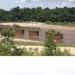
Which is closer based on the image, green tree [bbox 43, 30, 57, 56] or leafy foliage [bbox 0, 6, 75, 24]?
leafy foliage [bbox 0, 6, 75, 24]

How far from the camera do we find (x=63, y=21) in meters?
1.40

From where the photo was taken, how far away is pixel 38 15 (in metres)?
1.31

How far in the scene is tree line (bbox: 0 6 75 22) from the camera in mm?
1297

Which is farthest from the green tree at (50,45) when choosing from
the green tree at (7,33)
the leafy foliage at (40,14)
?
the green tree at (7,33)

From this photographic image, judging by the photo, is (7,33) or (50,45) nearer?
(50,45)

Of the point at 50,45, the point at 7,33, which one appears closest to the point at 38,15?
the point at 50,45

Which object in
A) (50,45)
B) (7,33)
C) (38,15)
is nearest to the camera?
(38,15)

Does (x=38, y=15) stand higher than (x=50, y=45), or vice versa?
(x=38, y=15)

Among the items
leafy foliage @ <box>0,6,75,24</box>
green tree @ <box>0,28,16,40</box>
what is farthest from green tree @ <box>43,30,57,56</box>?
green tree @ <box>0,28,16,40</box>

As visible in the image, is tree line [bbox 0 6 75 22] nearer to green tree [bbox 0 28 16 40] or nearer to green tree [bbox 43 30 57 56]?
green tree [bbox 43 30 57 56]

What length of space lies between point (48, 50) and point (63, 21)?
0.36 metres

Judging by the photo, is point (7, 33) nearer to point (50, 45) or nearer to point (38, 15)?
point (50, 45)

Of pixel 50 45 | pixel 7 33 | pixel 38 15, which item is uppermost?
pixel 38 15
